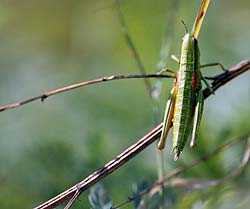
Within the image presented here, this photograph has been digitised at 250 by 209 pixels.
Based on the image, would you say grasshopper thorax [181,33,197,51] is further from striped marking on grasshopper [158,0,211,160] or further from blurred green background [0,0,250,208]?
blurred green background [0,0,250,208]

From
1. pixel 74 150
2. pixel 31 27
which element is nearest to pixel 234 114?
pixel 74 150

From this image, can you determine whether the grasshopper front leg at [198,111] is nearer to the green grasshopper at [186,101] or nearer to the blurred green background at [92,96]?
the green grasshopper at [186,101]

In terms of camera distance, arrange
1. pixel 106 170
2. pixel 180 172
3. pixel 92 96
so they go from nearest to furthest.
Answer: pixel 106 170
pixel 180 172
pixel 92 96

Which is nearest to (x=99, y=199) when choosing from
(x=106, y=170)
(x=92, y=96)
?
(x=106, y=170)

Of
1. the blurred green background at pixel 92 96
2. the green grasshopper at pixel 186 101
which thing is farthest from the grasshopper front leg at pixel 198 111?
the blurred green background at pixel 92 96

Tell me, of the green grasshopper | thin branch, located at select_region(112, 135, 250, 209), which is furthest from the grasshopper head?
thin branch, located at select_region(112, 135, 250, 209)

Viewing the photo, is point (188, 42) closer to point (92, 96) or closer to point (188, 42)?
point (188, 42)

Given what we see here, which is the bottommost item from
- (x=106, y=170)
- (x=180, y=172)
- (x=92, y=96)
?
(x=106, y=170)

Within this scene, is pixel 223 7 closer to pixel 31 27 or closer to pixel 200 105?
pixel 31 27
